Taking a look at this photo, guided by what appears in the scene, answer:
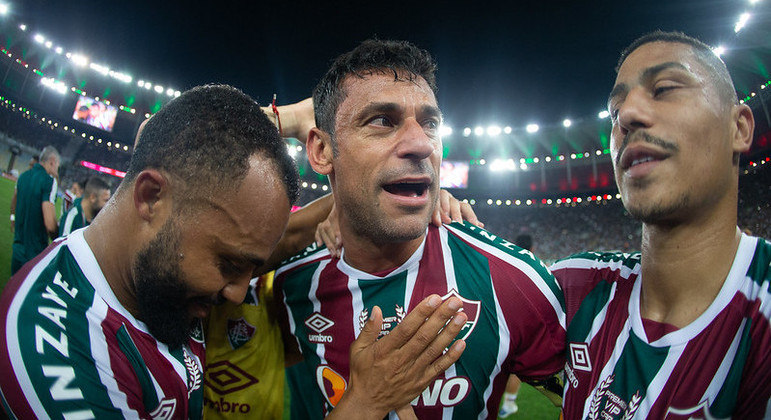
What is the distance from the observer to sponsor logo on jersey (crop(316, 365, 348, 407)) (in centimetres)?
185

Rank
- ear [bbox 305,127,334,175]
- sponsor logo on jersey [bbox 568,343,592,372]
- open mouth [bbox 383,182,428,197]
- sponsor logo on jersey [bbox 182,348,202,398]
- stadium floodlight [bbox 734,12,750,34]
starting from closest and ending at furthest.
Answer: sponsor logo on jersey [bbox 568,343,592,372]
sponsor logo on jersey [bbox 182,348,202,398]
open mouth [bbox 383,182,428,197]
ear [bbox 305,127,334,175]
stadium floodlight [bbox 734,12,750,34]

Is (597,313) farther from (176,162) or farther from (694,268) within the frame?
(176,162)

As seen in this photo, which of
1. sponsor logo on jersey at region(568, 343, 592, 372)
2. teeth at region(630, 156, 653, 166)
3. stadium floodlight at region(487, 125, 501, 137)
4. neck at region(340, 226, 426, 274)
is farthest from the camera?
stadium floodlight at region(487, 125, 501, 137)

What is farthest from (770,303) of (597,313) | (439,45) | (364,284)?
(439,45)

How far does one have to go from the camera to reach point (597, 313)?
65.1 inches

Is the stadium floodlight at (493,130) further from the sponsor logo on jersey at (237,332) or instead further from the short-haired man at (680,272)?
the sponsor logo on jersey at (237,332)

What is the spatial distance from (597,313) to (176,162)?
5.94 ft

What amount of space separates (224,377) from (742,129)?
98.0 inches

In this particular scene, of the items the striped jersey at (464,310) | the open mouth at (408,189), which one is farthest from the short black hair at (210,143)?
the striped jersey at (464,310)

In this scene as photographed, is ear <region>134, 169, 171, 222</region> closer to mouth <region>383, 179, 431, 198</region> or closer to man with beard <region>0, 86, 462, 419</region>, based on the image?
man with beard <region>0, 86, 462, 419</region>

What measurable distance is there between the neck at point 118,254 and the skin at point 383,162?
0.91 metres

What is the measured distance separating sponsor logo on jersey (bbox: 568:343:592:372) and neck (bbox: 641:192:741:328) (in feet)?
0.92

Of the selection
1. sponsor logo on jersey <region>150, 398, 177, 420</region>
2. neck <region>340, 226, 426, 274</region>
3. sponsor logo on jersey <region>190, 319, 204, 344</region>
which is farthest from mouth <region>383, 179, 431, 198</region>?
sponsor logo on jersey <region>150, 398, 177, 420</region>

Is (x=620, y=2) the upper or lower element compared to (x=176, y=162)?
upper
